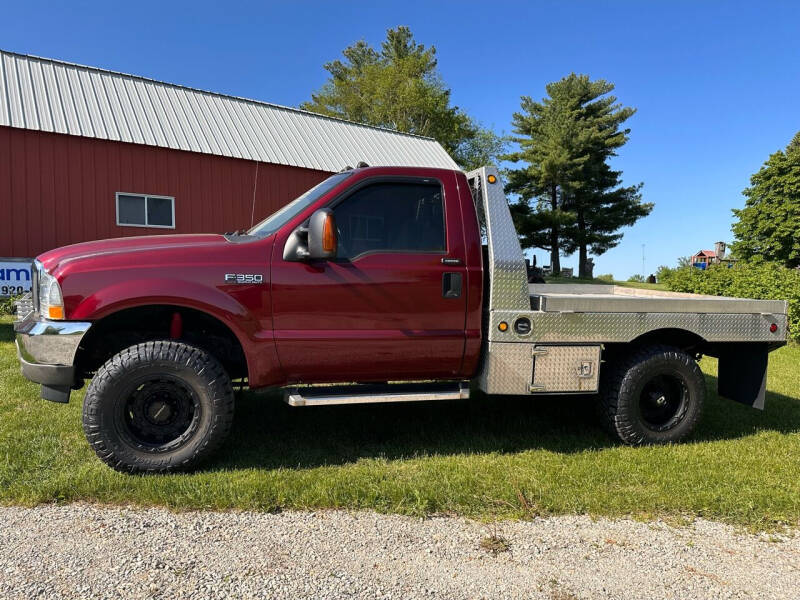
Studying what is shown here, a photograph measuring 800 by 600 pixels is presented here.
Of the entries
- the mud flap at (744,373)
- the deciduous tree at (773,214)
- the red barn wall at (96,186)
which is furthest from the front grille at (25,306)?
the deciduous tree at (773,214)

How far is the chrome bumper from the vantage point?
3361 millimetres

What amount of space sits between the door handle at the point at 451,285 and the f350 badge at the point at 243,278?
1.23 metres

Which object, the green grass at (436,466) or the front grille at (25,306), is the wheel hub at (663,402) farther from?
the front grille at (25,306)

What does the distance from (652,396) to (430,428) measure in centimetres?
182

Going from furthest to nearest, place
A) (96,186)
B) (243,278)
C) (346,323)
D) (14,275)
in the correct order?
1. (96,186)
2. (14,275)
3. (346,323)
4. (243,278)

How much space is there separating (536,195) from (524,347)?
31.7 m

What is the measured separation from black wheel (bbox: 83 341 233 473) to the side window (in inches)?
48.2

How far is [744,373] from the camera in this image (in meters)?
4.70

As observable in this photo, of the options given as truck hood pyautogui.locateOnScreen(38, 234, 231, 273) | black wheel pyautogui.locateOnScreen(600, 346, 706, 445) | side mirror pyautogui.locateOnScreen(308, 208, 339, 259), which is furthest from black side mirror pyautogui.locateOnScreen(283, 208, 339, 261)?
black wheel pyautogui.locateOnScreen(600, 346, 706, 445)

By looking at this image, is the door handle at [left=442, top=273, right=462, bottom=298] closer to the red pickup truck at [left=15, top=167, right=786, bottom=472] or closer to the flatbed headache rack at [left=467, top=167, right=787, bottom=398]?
the red pickup truck at [left=15, top=167, right=786, bottom=472]

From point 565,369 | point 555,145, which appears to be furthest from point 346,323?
point 555,145

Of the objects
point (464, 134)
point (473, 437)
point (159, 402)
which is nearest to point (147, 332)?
point (159, 402)

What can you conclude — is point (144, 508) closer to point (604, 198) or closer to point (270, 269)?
point (270, 269)

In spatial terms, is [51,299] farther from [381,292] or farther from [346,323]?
[381,292]
